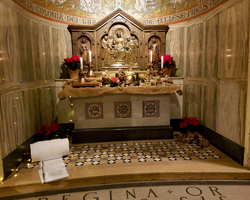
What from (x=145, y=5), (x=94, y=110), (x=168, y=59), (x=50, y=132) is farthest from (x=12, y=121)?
(x=145, y=5)

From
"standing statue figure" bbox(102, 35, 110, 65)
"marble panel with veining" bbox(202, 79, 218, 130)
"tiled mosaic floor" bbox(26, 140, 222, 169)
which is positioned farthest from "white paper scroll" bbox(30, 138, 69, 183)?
"marble panel with veining" bbox(202, 79, 218, 130)

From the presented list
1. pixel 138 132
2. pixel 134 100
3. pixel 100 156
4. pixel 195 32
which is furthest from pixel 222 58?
pixel 100 156

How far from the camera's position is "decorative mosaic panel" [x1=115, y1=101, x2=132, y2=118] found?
4.51 metres

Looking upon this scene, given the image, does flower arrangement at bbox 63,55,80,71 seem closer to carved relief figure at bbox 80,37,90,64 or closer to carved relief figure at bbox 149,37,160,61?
carved relief figure at bbox 80,37,90,64

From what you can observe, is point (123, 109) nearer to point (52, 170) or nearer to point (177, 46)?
point (52, 170)

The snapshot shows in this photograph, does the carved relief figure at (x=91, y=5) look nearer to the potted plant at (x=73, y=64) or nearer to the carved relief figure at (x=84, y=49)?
the carved relief figure at (x=84, y=49)

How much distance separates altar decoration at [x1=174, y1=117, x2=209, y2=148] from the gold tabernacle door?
6.90 feet

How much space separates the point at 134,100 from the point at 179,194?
2356 mm

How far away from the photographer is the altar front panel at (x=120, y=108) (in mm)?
4441

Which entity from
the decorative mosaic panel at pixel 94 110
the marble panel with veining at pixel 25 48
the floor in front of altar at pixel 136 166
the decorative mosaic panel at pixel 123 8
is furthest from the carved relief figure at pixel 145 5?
the floor in front of altar at pixel 136 166

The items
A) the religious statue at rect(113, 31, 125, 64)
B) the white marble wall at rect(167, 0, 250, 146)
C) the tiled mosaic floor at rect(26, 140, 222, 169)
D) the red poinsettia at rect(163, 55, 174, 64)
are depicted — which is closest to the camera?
the white marble wall at rect(167, 0, 250, 146)

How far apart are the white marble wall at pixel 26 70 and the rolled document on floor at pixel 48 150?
1.19 feet

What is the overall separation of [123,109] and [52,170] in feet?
6.91

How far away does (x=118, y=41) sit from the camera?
5.37 m
